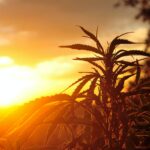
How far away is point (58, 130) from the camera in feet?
9.85

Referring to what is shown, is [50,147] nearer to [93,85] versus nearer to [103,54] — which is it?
[93,85]

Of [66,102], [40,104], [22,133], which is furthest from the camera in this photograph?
[66,102]

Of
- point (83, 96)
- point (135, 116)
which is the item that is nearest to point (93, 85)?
point (83, 96)

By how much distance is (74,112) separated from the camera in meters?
3.04

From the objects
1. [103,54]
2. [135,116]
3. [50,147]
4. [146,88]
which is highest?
[103,54]

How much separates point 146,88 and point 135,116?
256 millimetres

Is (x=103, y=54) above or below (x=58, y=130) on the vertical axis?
above

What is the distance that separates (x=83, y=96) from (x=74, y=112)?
158 millimetres

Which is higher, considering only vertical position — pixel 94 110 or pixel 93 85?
pixel 93 85

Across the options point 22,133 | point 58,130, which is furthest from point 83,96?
point 22,133

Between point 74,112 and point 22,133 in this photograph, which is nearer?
point 22,133

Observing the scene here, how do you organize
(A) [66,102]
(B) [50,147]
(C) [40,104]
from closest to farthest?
(C) [40,104], (A) [66,102], (B) [50,147]

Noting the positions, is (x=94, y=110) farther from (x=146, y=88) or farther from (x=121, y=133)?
(x=146, y=88)

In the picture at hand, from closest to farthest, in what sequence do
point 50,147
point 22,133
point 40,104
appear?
point 22,133 → point 40,104 → point 50,147
